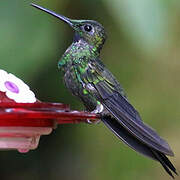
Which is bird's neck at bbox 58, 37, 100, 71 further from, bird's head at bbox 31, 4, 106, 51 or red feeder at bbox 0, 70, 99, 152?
red feeder at bbox 0, 70, 99, 152

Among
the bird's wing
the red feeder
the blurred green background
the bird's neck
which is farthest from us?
the blurred green background

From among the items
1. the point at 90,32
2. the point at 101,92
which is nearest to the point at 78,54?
the point at 90,32

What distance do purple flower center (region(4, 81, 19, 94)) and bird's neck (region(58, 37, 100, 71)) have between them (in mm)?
567

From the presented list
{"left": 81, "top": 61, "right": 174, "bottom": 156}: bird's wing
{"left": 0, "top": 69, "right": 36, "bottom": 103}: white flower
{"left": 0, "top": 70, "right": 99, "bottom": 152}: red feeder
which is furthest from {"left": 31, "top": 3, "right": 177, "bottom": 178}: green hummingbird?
{"left": 0, "top": 69, "right": 36, "bottom": 103}: white flower

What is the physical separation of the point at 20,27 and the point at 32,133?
1.30 meters

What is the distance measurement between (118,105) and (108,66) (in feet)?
4.99

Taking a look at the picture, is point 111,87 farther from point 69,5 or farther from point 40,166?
point 40,166

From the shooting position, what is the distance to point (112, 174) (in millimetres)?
3785

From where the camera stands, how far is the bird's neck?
2619mm

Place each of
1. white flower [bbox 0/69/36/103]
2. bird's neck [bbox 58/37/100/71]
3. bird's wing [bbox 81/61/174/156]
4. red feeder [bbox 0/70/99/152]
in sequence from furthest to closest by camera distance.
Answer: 1. bird's neck [bbox 58/37/100/71]
2. bird's wing [bbox 81/61/174/156]
3. white flower [bbox 0/69/36/103]
4. red feeder [bbox 0/70/99/152]

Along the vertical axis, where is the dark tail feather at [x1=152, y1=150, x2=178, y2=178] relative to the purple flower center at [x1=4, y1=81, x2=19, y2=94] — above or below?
below

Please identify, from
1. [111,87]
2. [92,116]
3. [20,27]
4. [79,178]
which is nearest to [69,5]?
[20,27]

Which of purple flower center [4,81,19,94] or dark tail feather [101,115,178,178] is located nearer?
purple flower center [4,81,19,94]

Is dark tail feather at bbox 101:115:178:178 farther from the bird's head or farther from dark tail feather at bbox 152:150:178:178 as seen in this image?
the bird's head
